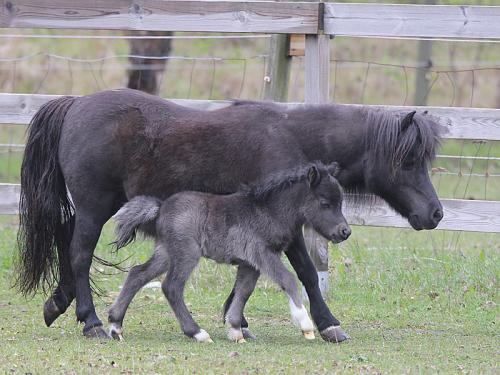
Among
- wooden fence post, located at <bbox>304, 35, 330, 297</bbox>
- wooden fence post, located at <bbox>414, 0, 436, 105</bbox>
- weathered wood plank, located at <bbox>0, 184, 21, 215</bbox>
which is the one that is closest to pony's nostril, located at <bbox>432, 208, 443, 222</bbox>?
wooden fence post, located at <bbox>304, 35, 330, 297</bbox>

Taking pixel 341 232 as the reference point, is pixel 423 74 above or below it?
below

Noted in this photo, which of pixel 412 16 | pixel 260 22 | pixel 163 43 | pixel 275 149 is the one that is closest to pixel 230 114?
pixel 275 149

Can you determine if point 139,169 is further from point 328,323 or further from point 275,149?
point 328,323

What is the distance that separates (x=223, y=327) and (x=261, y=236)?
3.53 ft

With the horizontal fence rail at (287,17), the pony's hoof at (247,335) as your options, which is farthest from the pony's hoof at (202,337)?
the horizontal fence rail at (287,17)

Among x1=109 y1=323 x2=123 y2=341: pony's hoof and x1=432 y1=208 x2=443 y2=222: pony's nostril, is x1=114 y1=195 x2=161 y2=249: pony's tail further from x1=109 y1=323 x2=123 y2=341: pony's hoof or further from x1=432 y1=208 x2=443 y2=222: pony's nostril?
x1=432 y1=208 x2=443 y2=222: pony's nostril

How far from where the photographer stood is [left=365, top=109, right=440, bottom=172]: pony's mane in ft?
19.9

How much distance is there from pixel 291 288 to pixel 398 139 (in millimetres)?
1205

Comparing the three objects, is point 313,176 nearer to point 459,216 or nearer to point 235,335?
point 235,335

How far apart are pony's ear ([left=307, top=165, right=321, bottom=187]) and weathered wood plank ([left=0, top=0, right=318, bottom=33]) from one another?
5.75ft

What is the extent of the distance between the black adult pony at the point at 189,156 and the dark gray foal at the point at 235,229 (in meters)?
0.17

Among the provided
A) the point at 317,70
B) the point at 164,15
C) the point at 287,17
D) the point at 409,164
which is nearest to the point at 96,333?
the point at 409,164

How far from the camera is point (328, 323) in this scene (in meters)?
6.29

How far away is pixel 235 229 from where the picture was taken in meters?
6.12
